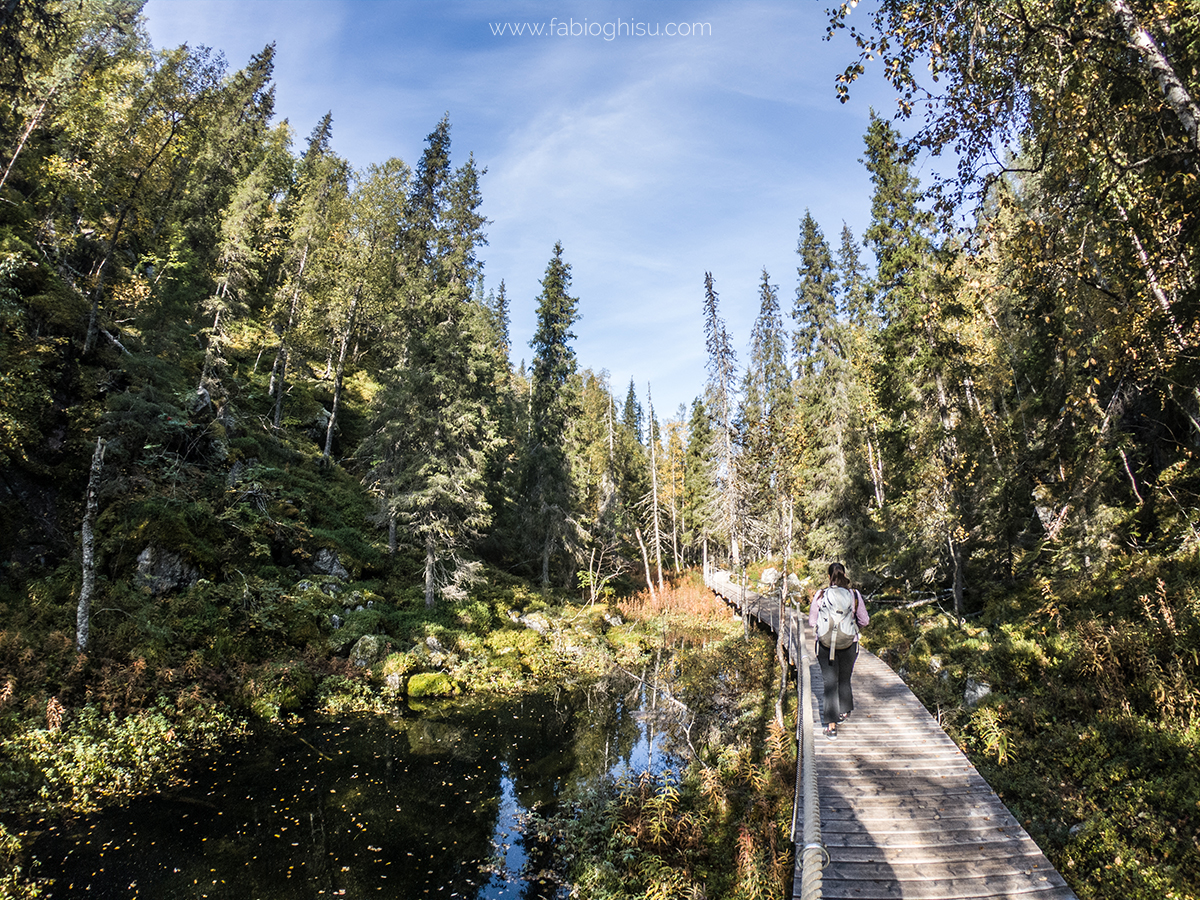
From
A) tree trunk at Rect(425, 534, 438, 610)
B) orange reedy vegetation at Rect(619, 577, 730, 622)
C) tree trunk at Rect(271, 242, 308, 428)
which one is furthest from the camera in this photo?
orange reedy vegetation at Rect(619, 577, 730, 622)

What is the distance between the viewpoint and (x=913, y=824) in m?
6.15

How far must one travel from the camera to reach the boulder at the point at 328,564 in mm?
19516

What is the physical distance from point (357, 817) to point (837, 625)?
8746 millimetres

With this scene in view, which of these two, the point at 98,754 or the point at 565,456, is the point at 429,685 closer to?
the point at 98,754

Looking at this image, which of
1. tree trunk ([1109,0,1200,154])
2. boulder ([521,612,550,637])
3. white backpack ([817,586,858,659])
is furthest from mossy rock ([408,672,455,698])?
tree trunk ([1109,0,1200,154])

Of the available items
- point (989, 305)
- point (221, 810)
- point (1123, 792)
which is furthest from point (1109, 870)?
point (989, 305)

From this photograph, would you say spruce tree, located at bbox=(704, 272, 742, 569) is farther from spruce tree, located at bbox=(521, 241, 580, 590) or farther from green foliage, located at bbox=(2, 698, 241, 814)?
green foliage, located at bbox=(2, 698, 241, 814)

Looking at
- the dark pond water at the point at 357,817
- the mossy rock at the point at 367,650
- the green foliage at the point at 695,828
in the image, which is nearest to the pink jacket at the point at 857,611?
the green foliage at the point at 695,828

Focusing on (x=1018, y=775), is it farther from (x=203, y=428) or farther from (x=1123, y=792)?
(x=203, y=428)

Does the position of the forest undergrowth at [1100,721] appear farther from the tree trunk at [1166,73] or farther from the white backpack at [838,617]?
the tree trunk at [1166,73]

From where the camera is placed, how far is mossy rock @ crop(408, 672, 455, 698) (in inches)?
639

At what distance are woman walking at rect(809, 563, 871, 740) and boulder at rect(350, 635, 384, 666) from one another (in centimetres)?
1366

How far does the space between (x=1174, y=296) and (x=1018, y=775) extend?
7342 millimetres

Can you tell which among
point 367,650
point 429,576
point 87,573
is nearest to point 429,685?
point 367,650
